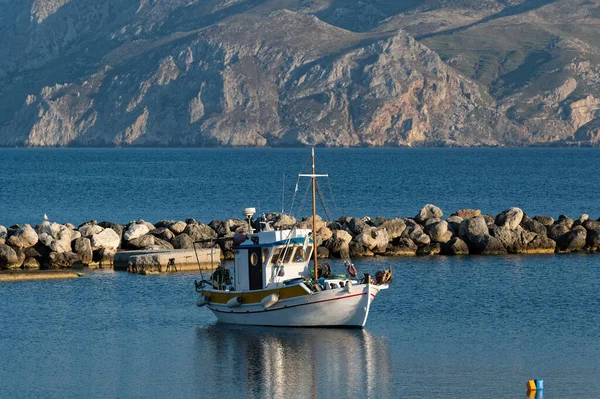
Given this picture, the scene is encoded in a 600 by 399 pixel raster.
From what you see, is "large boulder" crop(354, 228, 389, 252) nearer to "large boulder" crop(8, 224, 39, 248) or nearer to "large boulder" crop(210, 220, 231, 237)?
"large boulder" crop(210, 220, 231, 237)

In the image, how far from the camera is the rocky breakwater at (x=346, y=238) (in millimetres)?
65562

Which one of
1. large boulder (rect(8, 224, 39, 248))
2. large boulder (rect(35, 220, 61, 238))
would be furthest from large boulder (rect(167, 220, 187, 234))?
large boulder (rect(8, 224, 39, 248))

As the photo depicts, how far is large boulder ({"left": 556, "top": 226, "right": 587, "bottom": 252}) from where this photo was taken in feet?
233

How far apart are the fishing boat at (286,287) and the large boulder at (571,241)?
2590cm

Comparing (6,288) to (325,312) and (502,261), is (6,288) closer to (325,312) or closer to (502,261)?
(325,312)

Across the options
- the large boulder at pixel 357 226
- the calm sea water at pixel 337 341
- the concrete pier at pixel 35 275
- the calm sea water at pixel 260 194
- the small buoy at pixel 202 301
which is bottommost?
the calm sea water at pixel 337 341

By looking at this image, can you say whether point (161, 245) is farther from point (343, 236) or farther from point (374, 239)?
point (374, 239)

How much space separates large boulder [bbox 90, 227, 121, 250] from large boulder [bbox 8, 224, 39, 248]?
3.18 meters

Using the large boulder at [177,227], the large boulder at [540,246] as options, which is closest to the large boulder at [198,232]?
the large boulder at [177,227]

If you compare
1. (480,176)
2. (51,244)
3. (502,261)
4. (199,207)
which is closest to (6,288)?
(51,244)

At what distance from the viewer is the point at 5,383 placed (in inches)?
1513

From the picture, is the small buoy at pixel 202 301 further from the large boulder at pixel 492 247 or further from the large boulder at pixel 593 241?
the large boulder at pixel 593 241

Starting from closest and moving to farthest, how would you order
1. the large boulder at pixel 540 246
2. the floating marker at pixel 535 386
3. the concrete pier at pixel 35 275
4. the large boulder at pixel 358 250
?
the floating marker at pixel 535 386, the concrete pier at pixel 35 275, the large boulder at pixel 358 250, the large boulder at pixel 540 246

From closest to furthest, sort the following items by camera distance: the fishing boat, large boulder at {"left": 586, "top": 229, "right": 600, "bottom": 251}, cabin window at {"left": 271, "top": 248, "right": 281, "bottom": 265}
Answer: the fishing boat → cabin window at {"left": 271, "top": 248, "right": 281, "bottom": 265} → large boulder at {"left": 586, "top": 229, "right": 600, "bottom": 251}
